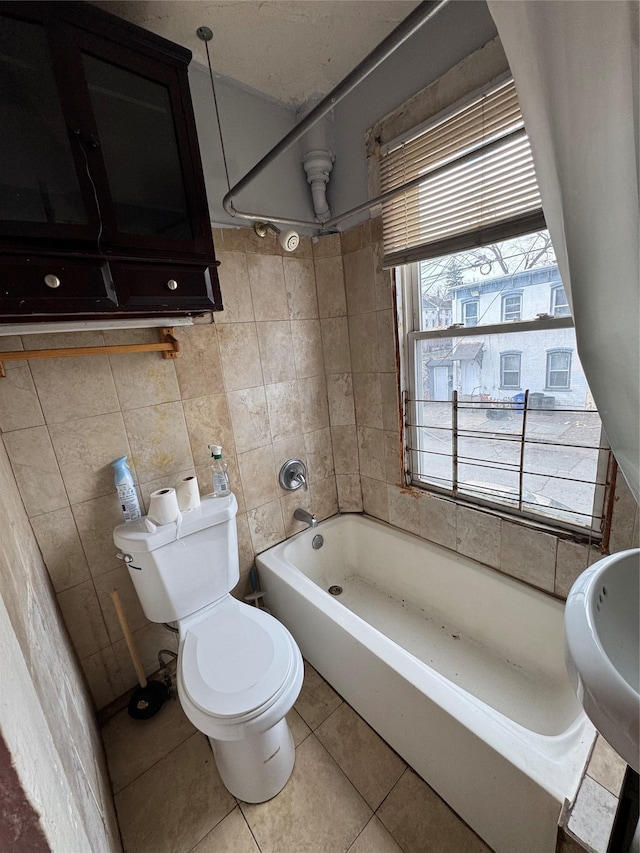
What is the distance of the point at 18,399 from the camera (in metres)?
1.07

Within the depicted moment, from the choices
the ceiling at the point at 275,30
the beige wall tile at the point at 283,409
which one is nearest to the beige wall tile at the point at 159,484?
the beige wall tile at the point at 283,409

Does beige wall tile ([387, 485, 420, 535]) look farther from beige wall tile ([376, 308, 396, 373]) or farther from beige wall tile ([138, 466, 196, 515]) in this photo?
beige wall tile ([138, 466, 196, 515])

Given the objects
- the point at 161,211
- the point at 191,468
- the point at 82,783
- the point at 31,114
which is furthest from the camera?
the point at 191,468

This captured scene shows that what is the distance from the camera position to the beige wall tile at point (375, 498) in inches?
72.9

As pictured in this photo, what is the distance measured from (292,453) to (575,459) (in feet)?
3.99

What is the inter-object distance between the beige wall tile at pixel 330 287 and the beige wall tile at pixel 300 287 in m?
0.03

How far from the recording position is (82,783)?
0.68m

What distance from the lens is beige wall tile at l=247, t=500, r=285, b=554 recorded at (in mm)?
1676

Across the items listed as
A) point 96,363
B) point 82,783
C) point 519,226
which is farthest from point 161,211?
point 82,783

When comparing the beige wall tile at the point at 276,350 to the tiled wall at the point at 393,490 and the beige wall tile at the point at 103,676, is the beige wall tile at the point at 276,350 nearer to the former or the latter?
the tiled wall at the point at 393,490

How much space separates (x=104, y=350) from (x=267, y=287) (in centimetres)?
75

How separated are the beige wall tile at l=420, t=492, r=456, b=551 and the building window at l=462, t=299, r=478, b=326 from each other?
0.81 m

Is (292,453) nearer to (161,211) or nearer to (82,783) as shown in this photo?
(161,211)

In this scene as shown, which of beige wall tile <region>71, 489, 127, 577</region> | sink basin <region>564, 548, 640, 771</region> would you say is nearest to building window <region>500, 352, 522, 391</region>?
sink basin <region>564, 548, 640, 771</region>
